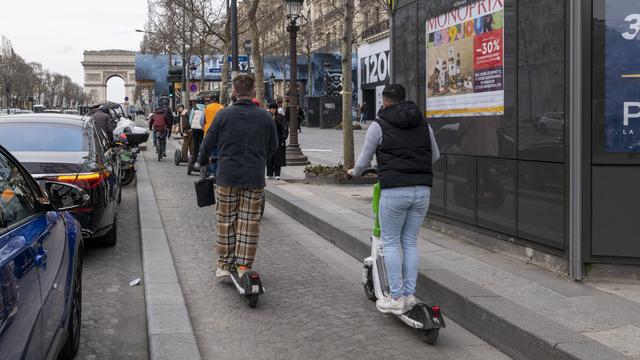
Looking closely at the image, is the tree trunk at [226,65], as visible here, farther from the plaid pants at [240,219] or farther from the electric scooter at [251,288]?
the electric scooter at [251,288]

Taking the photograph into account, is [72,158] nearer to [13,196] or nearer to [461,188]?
[461,188]

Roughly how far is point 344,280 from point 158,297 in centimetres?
184

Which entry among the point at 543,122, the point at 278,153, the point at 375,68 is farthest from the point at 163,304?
the point at 375,68

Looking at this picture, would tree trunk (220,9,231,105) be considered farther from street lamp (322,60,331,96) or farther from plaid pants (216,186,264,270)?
plaid pants (216,186,264,270)

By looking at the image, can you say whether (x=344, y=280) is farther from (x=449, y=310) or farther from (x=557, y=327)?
(x=557, y=327)

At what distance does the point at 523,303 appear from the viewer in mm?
5492

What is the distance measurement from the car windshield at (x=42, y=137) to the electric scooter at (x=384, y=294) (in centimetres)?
405

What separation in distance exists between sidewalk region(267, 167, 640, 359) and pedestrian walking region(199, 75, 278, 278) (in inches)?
60.2

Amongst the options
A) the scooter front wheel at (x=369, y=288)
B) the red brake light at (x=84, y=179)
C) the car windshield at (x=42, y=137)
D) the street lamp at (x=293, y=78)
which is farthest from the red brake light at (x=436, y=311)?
the street lamp at (x=293, y=78)

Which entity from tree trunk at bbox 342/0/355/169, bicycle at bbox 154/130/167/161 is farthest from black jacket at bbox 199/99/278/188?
bicycle at bbox 154/130/167/161

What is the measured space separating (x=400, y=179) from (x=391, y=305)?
2.98 feet

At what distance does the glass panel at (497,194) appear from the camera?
7047 mm

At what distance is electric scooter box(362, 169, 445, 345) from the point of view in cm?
510

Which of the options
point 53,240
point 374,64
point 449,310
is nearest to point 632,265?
point 449,310
